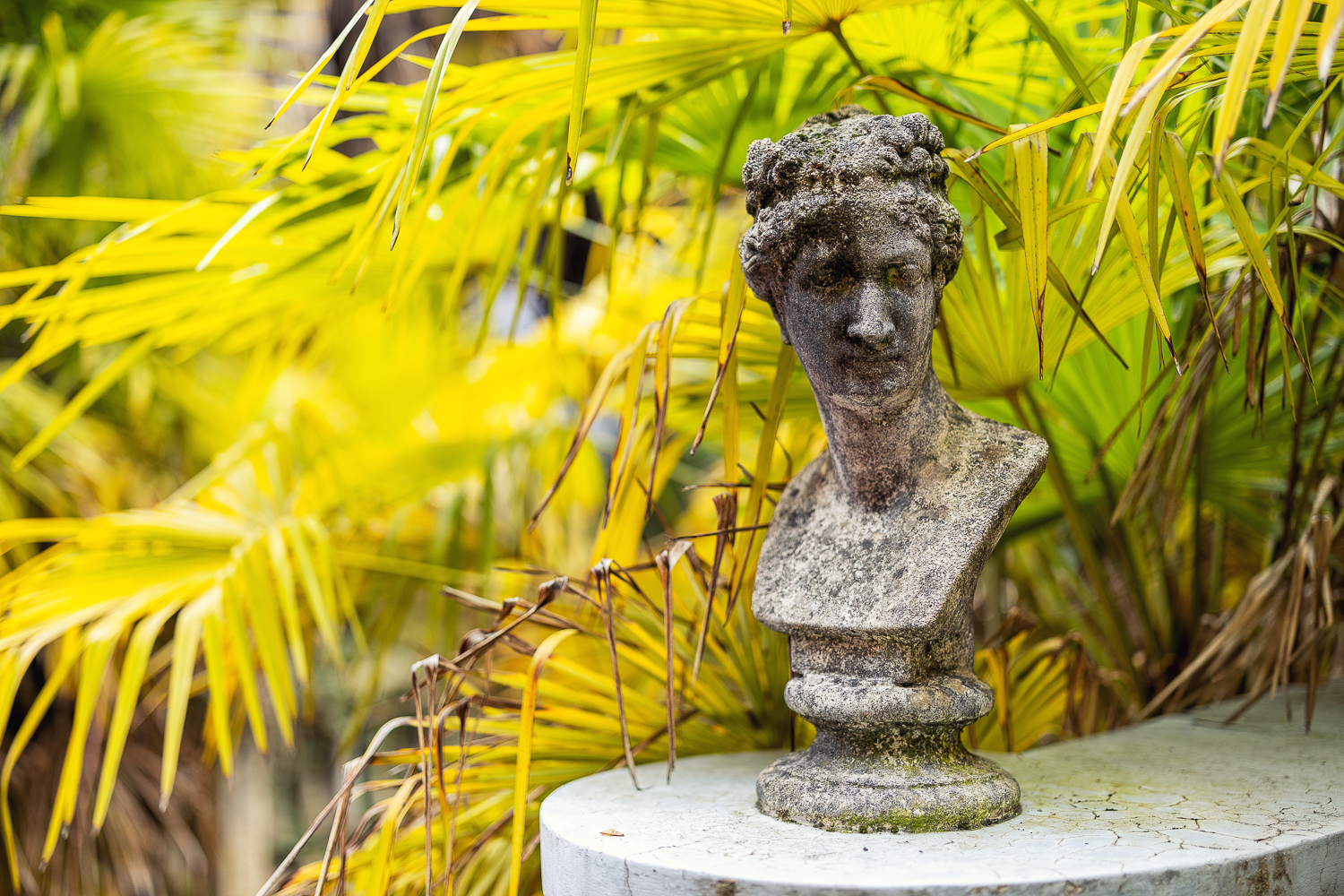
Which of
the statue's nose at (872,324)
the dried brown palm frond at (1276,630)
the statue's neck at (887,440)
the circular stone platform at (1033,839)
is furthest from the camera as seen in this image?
the dried brown palm frond at (1276,630)

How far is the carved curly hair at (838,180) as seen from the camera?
46.8 inches

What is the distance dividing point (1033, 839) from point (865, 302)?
0.62m

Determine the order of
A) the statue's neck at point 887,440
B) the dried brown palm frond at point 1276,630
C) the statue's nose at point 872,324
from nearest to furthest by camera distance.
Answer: the statue's nose at point 872,324
the statue's neck at point 887,440
the dried brown palm frond at point 1276,630

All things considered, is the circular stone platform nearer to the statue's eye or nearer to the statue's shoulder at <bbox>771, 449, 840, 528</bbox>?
the statue's shoulder at <bbox>771, 449, 840, 528</bbox>

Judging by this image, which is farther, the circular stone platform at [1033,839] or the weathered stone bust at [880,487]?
the weathered stone bust at [880,487]

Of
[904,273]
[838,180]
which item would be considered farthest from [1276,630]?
[838,180]

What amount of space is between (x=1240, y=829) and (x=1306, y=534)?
52 centimetres

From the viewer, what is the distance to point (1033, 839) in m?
1.16

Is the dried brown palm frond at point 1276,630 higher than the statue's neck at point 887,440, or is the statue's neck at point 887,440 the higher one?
the statue's neck at point 887,440

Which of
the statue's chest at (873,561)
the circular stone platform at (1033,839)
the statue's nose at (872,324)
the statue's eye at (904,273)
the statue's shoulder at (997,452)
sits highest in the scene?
the statue's eye at (904,273)

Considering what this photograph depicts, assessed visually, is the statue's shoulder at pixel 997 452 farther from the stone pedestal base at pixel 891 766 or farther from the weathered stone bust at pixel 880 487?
the stone pedestal base at pixel 891 766

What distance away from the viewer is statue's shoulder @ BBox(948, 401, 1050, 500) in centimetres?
124

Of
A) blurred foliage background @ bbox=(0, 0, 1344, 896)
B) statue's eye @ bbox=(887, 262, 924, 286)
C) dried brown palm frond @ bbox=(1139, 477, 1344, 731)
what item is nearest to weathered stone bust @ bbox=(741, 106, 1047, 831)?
statue's eye @ bbox=(887, 262, 924, 286)

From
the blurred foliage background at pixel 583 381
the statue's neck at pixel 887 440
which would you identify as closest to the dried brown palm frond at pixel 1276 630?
the blurred foliage background at pixel 583 381
